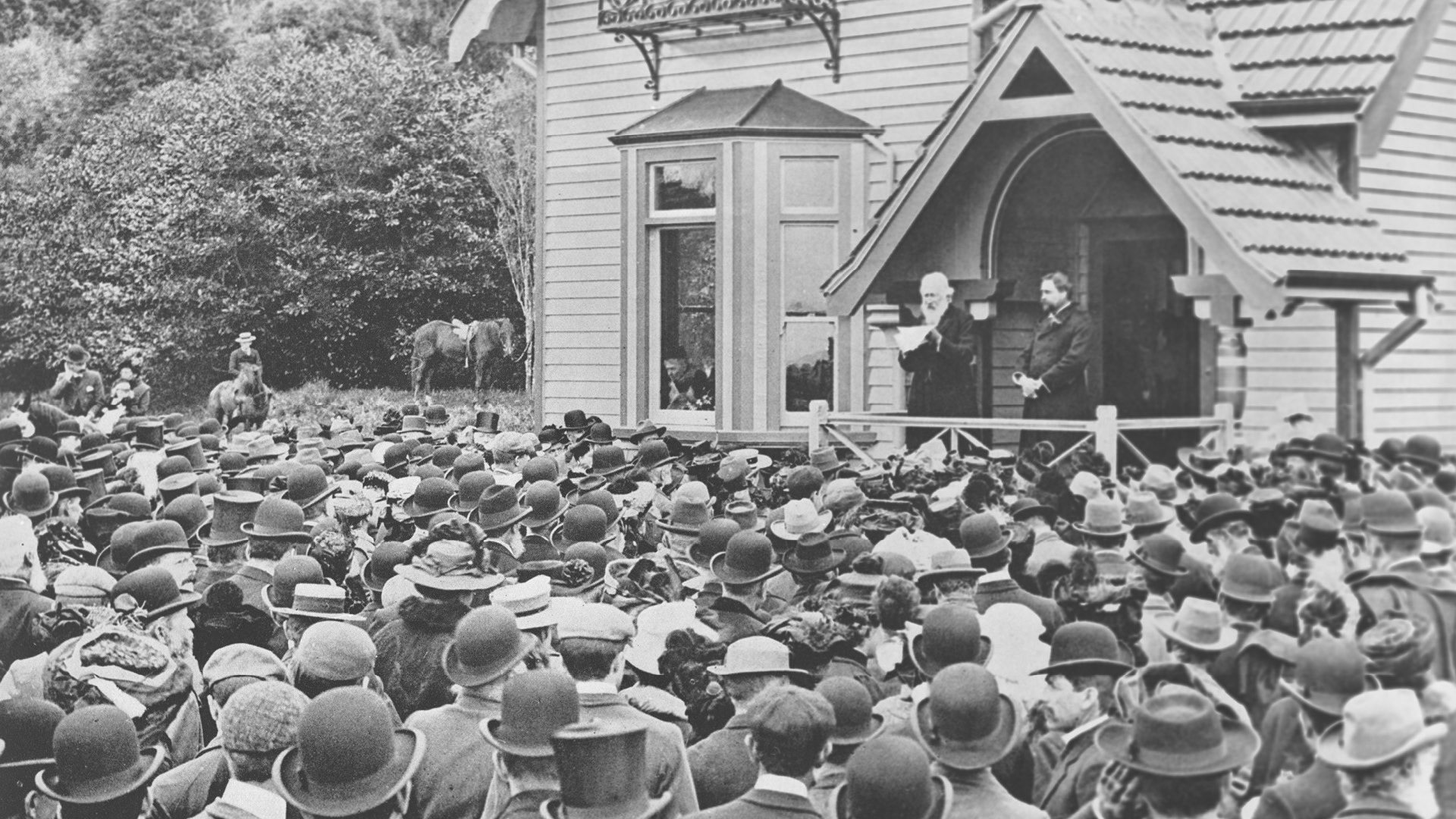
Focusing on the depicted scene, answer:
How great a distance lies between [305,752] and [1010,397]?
619 centimetres

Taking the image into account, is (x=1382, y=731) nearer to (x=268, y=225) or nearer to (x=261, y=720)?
(x=261, y=720)

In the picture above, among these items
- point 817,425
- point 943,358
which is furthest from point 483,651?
point 817,425

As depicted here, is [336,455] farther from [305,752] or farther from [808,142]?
[305,752]

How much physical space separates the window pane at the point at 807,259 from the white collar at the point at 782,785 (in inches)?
352

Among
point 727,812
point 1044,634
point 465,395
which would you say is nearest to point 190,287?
point 465,395

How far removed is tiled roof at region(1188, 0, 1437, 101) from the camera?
15.8 ft

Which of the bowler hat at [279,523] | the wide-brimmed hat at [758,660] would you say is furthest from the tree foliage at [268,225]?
the wide-brimmed hat at [758,660]

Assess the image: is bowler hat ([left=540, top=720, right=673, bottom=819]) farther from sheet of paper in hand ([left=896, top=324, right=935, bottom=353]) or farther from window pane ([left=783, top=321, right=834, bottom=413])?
window pane ([left=783, top=321, right=834, bottom=413])

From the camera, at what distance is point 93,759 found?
431 centimetres

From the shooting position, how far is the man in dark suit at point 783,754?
382cm

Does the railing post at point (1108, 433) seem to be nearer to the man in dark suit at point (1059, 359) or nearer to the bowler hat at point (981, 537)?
the man in dark suit at point (1059, 359)

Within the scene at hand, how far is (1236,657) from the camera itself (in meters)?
4.50

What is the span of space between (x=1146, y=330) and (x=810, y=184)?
Result: 20.8 ft

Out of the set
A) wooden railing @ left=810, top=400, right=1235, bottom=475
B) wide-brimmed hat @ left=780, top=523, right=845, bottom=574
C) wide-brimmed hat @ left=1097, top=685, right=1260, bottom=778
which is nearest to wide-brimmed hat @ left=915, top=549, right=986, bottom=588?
wide-brimmed hat @ left=780, top=523, right=845, bottom=574
